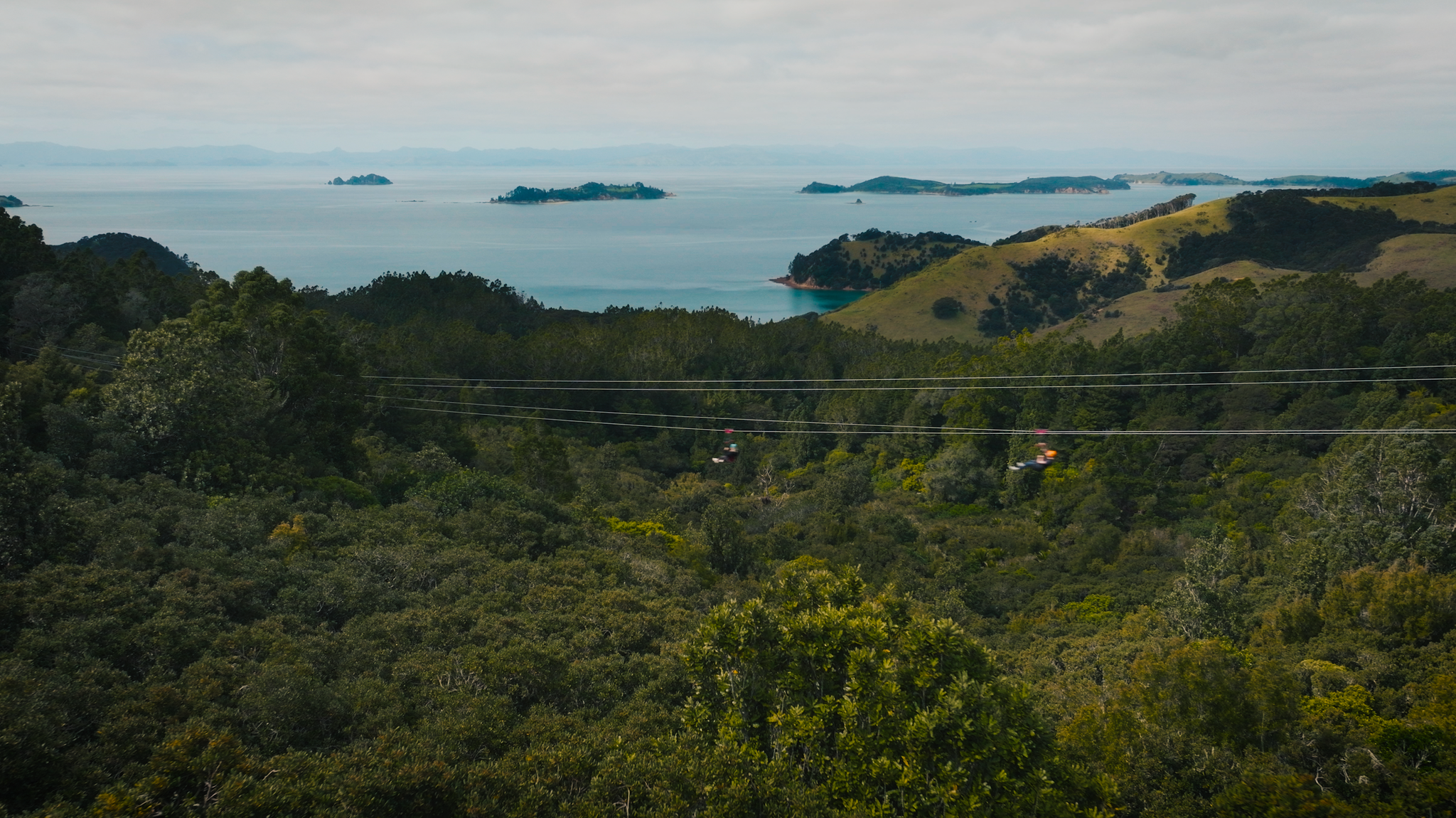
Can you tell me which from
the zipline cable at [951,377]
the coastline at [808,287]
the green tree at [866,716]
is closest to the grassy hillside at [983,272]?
the coastline at [808,287]

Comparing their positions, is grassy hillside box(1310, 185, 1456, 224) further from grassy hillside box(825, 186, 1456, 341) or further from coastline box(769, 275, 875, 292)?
coastline box(769, 275, 875, 292)

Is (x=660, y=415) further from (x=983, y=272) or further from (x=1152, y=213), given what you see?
(x=1152, y=213)

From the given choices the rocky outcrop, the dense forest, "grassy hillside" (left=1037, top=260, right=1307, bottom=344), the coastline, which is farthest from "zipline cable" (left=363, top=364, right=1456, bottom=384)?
the rocky outcrop

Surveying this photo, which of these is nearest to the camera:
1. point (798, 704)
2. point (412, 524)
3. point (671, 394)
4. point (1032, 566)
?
point (798, 704)

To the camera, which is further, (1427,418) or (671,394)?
(671,394)

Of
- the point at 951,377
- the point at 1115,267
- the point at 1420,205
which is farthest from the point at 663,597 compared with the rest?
the point at 1420,205

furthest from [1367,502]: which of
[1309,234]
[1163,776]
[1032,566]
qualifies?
[1309,234]

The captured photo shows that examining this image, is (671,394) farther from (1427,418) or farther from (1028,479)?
(1427,418)
